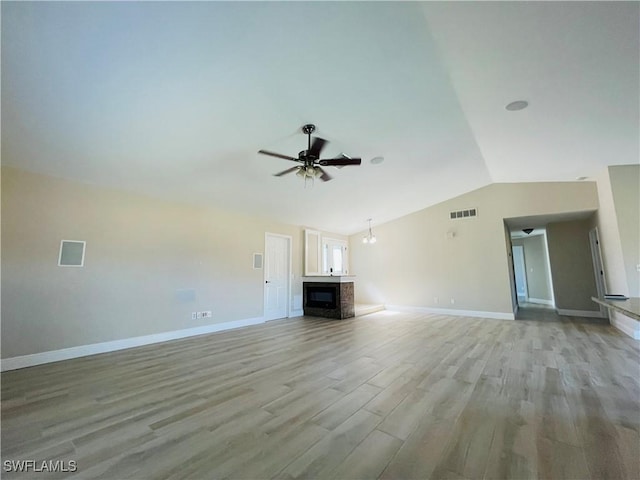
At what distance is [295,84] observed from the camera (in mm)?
2744

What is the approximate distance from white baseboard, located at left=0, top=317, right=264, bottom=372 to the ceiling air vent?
631cm

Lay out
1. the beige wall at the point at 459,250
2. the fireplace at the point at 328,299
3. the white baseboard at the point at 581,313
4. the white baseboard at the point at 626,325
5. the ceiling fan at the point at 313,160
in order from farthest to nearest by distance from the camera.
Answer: the fireplace at the point at 328,299, the white baseboard at the point at 581,313, the beige wall at the point at 459,250, the white baseboard at the point at 626,325, the ceiling fan at the point at 313,160

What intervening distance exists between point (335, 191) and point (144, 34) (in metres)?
4.07

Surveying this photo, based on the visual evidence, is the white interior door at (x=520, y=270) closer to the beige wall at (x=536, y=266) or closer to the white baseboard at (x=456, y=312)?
the beige wall at (x=536, y=266)

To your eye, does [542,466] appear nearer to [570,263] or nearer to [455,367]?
[455,367]

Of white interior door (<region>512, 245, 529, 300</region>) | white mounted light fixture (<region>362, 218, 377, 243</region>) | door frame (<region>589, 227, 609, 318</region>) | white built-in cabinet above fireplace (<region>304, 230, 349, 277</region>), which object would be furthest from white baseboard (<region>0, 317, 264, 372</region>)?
white interior door (<region>512, 245, 529, 300</region>)

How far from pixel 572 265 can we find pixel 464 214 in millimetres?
3074

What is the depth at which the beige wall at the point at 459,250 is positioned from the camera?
Result: 6070mm

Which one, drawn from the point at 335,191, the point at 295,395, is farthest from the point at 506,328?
the point at 295,395

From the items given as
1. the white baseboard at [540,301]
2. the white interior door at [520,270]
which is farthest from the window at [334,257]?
the white baseboard at [540,301]

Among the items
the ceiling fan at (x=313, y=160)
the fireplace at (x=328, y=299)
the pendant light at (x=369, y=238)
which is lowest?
the fireplace at (x=328, y=299)

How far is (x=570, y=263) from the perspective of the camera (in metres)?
6.90

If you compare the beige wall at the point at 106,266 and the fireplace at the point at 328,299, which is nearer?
the beige wall at the point at 106,266

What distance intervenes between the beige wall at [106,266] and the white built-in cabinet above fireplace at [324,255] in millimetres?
2269
